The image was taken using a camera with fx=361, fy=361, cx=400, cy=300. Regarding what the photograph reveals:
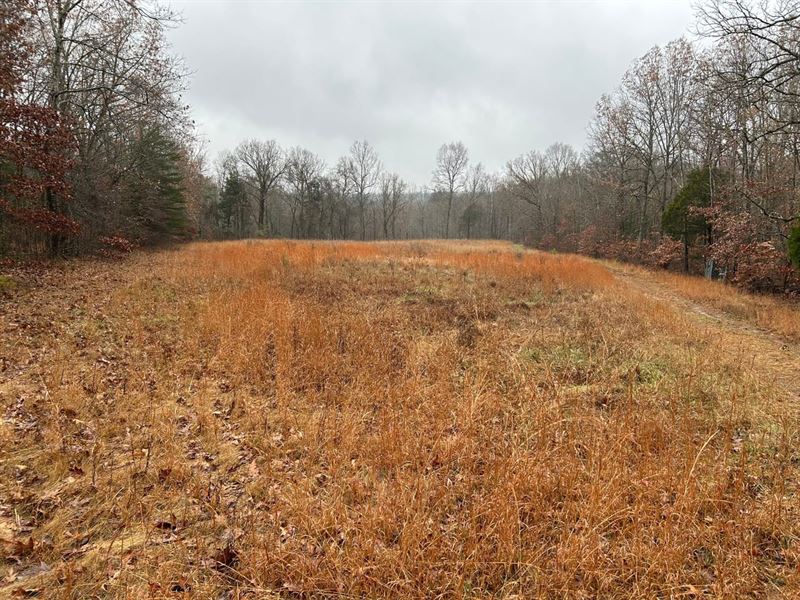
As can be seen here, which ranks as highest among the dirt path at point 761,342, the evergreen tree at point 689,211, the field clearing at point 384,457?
the evergreen tree at point 689,211

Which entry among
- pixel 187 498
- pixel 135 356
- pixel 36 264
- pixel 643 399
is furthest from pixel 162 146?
pixel 643 399

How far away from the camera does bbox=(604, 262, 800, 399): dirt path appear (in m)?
5.27

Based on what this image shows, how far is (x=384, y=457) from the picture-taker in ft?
11.1

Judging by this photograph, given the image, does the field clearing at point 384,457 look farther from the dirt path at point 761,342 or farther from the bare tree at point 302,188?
the bare tree at point 302,188

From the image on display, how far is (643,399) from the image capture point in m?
4.46

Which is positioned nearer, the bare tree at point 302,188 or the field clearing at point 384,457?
the field clearing at point 384,457

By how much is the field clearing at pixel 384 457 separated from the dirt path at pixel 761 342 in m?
0.06

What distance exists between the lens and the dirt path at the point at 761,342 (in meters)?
5.27

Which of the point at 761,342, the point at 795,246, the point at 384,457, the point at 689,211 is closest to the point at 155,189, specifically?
the point at 384,457

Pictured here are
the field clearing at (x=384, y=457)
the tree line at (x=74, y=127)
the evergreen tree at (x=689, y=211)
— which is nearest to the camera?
the field clearing at (x=384, y=457)

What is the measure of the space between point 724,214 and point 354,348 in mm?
15355

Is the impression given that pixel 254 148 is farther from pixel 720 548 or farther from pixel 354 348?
pixel 720 548

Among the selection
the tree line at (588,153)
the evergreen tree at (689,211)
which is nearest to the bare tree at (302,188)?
the tree line at (588,153)

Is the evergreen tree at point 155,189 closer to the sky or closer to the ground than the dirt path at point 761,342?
closer to the sky
